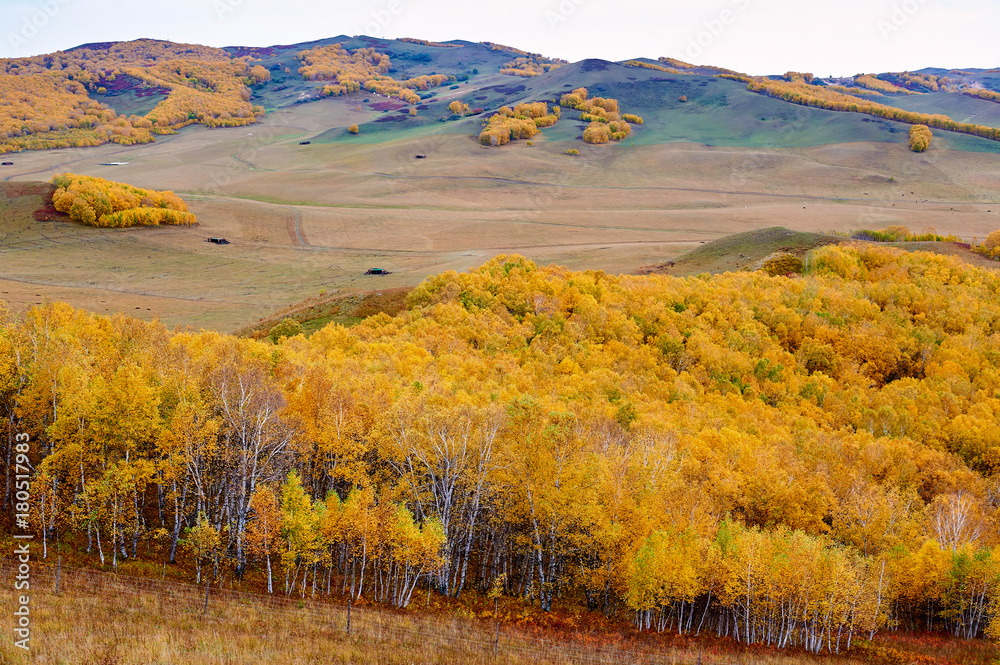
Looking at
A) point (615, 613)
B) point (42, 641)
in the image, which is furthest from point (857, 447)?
point (42, 641)

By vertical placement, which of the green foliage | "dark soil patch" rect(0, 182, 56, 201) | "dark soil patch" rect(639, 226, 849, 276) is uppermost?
"dark soil patch" rect(0, 182, 56, 201)

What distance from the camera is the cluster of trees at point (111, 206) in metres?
173

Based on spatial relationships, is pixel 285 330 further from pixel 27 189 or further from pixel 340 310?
pixel 27 189

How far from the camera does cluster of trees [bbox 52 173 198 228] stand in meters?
173

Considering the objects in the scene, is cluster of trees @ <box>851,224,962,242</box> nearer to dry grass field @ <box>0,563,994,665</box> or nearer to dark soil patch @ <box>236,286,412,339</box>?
dark soil patch @ <box>236,286,412,339</box>

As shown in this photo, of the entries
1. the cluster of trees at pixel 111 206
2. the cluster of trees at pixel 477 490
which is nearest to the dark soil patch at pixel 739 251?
the cluster of trees at pixel 477 490

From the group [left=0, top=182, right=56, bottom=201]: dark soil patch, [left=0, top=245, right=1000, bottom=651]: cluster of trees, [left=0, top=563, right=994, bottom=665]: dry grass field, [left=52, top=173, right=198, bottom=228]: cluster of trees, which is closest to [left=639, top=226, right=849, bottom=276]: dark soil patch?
[left=0, top=245, right=1000, bottom=651]: cluster of trees

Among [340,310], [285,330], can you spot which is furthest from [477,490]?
[340,310]

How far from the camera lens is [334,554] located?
4491 cm

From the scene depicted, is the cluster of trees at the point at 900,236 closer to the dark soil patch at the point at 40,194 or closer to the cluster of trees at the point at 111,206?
the cluster of trees at the point at 111,206

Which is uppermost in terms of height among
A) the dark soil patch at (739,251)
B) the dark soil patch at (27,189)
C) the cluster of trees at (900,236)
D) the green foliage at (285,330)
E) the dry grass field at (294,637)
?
the dark soil patch at (27,189)

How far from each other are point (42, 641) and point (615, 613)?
32.3 m

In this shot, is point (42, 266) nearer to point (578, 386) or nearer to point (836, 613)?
point (578, 386)

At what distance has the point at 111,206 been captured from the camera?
176 meters
